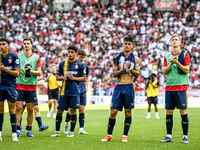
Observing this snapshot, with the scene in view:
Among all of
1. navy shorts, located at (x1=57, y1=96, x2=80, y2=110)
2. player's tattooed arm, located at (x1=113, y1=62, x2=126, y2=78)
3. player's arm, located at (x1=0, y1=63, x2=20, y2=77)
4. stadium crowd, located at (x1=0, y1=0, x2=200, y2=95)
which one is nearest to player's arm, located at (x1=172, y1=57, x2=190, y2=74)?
player's tattooed arm, located at (x1=113, y1=62, x2=126, y2=78)

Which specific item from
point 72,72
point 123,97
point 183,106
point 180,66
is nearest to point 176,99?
point 183,106

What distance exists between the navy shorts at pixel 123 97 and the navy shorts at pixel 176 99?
0.87m

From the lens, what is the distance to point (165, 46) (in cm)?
3102

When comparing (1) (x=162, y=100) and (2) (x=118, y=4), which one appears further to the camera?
(2) (x=118, y=4)

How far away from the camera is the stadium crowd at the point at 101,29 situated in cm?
2997

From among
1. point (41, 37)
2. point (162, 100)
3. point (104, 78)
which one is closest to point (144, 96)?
point (162, 100)

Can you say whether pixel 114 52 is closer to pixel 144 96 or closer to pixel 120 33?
pixel 120 33

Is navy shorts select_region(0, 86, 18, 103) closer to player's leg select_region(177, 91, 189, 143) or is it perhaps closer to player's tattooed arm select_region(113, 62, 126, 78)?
player's tattooed arm select_region(113, 62, 126, 78)

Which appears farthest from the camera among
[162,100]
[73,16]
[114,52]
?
[73,16]

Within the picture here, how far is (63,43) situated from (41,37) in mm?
2766

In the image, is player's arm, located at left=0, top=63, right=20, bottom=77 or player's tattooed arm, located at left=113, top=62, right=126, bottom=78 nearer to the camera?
player's arm, located at left=0, top=63, right=20, bottom=77

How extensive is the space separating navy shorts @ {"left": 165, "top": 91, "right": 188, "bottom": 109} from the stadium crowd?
19927mm

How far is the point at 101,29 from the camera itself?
109 ft

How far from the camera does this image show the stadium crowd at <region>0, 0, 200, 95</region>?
30.0 metres
